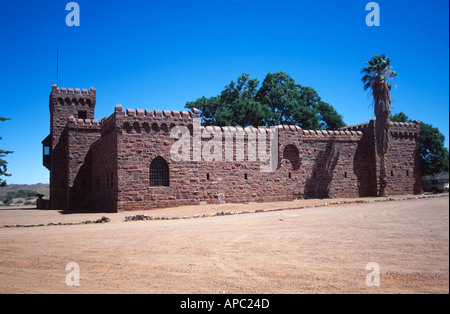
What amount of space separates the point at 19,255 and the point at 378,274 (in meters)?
7.25

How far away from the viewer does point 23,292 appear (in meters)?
5.32

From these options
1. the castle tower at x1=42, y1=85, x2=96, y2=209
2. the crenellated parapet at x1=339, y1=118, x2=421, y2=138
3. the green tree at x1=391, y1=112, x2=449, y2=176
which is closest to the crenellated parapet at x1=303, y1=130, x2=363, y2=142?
the crenellated parapet at x1=339, y1=118, x2=421, y2=138

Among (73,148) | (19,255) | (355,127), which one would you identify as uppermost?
(355,127)

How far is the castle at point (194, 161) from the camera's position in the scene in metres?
19.4

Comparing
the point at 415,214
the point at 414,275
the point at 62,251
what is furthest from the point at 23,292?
the point at 415,214

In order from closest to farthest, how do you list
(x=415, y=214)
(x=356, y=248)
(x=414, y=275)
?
(x=414, y=275) → (x=356, y=248) → (x=415, y=214)

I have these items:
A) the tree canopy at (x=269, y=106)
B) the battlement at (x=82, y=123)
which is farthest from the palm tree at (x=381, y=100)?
the battlement at (x=82, y=123)

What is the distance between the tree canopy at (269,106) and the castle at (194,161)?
1328cm

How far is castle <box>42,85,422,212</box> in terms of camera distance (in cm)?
1939

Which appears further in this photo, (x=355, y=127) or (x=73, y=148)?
(x=355, y=127)

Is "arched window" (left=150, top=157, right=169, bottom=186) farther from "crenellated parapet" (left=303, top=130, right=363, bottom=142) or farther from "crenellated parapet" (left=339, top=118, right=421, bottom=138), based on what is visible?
"crenellated parapet" (left=339, top=118, right=421, bottom=138)
